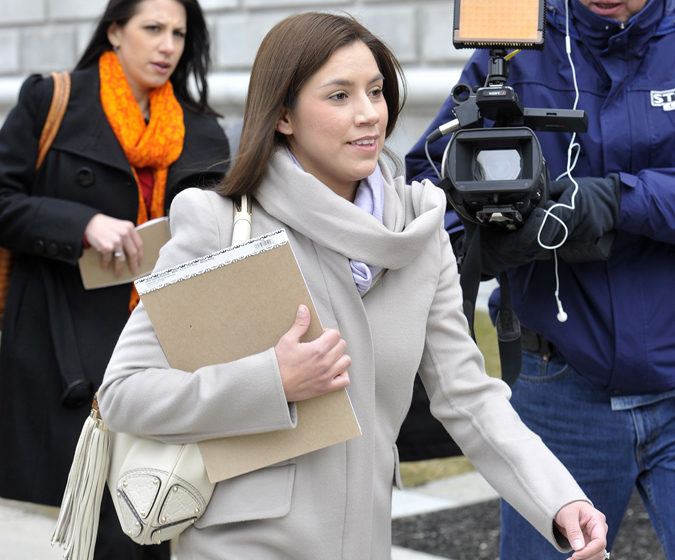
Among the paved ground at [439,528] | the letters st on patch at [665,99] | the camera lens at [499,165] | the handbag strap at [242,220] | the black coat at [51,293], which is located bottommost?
the paved ground at [439,528]

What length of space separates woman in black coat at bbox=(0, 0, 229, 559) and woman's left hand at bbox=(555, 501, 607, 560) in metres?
1.72

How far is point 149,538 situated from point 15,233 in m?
1.61

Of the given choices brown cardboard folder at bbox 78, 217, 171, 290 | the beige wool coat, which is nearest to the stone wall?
brown cardboard folder at bbox 78, 217, 171, 290

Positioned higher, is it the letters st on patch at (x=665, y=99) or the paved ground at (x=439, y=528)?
the letters st on patch at (x=665, y=99)

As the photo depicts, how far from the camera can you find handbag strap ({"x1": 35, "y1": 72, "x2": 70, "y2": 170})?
3.18 metres

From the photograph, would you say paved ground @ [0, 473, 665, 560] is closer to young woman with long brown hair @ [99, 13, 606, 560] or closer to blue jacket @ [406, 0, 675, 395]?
blue jacket @ [406, 0, 675, 395]

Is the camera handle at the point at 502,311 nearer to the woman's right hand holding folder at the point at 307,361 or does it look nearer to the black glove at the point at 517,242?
the black glove at the point at 517,242

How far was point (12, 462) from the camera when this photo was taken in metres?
3.28

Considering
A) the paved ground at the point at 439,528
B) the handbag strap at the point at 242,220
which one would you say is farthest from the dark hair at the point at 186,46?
the paved ground at the point at 439,528

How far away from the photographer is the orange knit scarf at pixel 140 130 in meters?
3.26

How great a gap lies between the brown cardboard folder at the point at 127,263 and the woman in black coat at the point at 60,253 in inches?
1.8

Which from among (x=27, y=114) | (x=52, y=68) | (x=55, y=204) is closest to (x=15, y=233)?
(x=55, y=204)

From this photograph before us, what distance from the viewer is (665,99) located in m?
2.30

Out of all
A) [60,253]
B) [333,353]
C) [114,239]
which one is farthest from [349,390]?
[60,253]
